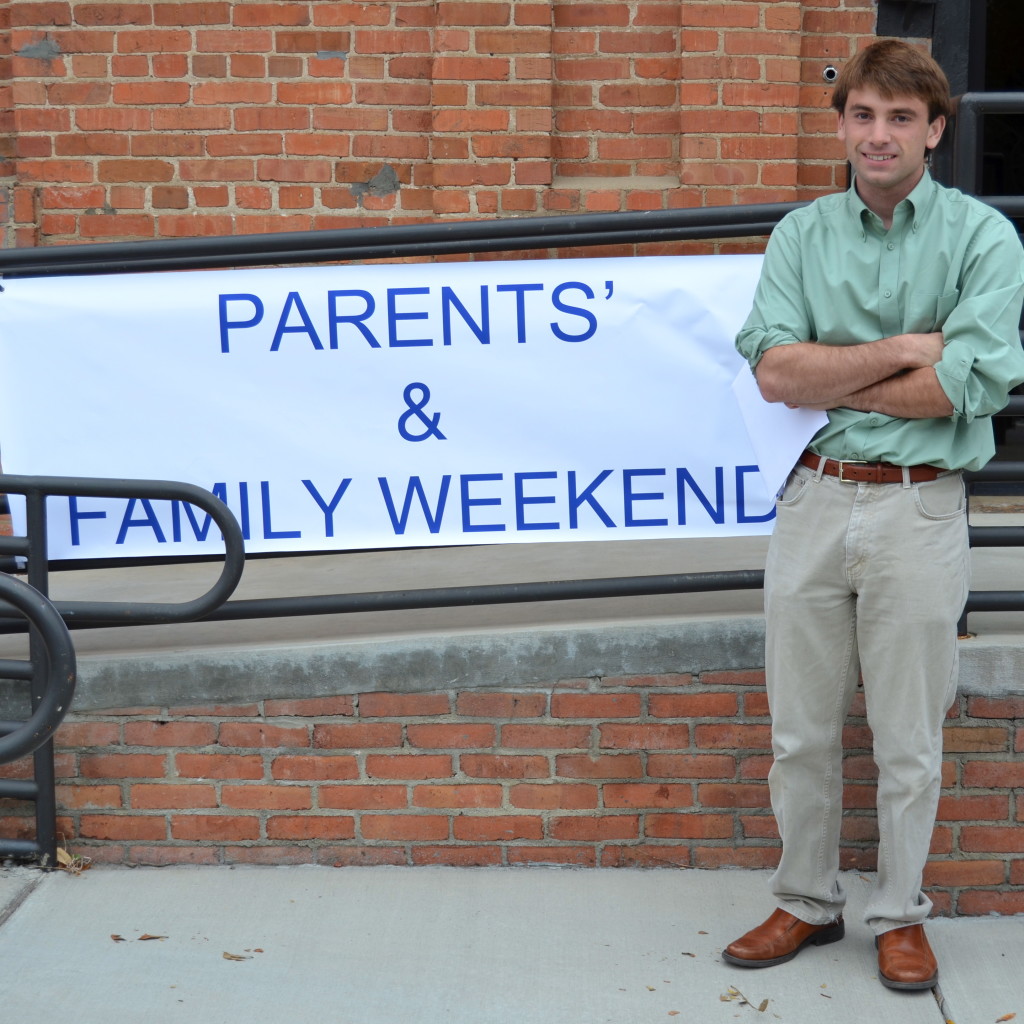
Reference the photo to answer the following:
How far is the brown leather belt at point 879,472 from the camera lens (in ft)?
8.70

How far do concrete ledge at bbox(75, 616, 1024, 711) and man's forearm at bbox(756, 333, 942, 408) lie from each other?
2.64ft

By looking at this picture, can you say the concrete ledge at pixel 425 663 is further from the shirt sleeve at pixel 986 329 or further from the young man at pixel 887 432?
the shirt sleeve at pixel 986 329

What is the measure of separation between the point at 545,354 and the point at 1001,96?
4.28 feet

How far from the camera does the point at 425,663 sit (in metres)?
3.31

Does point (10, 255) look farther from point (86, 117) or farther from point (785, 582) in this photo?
point (785, 582)

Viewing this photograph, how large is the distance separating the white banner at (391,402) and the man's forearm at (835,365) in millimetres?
652

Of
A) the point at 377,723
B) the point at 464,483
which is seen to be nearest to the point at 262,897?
the point at 377,723

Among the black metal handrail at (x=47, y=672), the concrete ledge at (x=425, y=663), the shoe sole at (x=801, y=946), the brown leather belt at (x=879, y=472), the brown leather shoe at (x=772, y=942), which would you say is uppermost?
the brown leather belt at (x=879, y=472)

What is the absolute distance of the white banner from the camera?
3328 mm

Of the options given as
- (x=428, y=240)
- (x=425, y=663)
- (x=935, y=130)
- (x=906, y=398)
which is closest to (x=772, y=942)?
(x=425, y=663)

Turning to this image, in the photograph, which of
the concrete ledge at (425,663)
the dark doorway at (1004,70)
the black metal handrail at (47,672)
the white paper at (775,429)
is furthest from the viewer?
the dark doorway at (1004,70)

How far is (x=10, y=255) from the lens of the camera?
11.0 ft

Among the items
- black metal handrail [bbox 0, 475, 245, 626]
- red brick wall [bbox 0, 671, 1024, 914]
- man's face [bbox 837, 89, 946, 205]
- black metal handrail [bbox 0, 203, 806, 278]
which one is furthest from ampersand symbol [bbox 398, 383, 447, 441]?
man's face [bbox 837, 89, 946, 205]

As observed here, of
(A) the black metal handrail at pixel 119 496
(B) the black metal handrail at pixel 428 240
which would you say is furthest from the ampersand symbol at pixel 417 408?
(A) the black metal handrail at pixel 119 496
